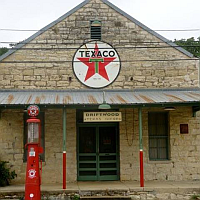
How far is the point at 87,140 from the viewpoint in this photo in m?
12.9

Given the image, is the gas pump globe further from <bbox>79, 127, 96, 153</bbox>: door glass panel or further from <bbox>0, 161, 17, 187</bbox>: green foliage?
<bbox>79, 127, 96, 153</bbox>: door glass panel

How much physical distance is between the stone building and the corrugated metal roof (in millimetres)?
35

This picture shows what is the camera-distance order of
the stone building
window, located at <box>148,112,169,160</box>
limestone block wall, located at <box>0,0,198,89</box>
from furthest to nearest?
limestone block wall, located at <box>0,0,198,89</box> → window, located at <box>148,112,169,160</box> → the stone building

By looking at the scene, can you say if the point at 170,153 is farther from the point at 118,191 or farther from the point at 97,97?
the point at 97,97

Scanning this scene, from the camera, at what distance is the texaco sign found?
13.1 meters

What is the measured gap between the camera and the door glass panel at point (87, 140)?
12.9 metres

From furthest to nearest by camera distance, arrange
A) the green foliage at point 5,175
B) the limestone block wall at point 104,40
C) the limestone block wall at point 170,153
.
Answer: the limestone block wall at point 104,40 < the limestone block wall at point 170,153 < the green foliage at point 5,175

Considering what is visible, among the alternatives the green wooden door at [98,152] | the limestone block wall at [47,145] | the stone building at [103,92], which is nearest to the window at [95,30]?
the stone building at [103,92]

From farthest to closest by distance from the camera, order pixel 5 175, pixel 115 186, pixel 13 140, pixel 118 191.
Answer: pixel 13 140 → pixel 5 175 → pixel 115 186 → pixel 118 191

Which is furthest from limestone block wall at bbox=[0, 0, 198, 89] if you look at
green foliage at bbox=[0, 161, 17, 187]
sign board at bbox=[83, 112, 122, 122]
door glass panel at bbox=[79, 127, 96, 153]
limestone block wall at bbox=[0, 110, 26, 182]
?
green foliage at bbox=[0, 161, 17, 187]

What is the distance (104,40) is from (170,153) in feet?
15.6

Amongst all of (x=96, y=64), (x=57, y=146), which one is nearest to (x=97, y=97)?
(x=96, y=64)

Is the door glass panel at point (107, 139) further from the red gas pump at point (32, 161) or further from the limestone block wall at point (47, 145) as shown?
the red gas pump at point (32, 161)

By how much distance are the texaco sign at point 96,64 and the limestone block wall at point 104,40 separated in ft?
0.61
